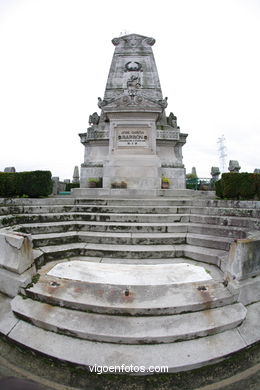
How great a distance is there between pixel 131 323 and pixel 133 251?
1802 millimetres

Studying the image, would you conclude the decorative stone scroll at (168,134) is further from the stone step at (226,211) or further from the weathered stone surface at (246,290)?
the weathered stone surface at (246,290)

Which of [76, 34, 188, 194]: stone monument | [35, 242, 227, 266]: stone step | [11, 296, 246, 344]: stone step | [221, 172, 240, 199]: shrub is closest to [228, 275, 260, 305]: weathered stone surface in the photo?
[11, 296, 246, 344]: stone step

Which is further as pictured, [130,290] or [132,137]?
[132,137]

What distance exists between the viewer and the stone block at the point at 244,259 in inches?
119

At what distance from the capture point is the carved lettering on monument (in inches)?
408

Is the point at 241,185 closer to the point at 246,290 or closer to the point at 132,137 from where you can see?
the point at 246,290

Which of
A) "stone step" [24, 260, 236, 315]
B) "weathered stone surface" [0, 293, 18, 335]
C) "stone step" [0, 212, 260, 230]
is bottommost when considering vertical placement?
"weathered stone surface" [0, 293, 18, 335]

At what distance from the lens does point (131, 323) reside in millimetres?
2527

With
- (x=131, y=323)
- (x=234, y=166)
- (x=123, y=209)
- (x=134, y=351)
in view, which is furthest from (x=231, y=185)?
(x=234, y=166)

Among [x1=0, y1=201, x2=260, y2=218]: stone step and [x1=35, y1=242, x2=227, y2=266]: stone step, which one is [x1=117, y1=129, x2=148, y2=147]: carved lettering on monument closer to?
[x1=0, y1=201, x2=260, y2=218]: stone step

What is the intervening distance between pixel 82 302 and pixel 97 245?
6.28ft

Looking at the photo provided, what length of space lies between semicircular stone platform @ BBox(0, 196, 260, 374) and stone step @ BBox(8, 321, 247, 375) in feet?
0.03

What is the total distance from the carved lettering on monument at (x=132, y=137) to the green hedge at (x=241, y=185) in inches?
181

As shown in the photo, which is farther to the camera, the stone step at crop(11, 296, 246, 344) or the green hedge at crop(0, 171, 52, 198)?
the green hedge at crop(0, 171, 52, 198)
